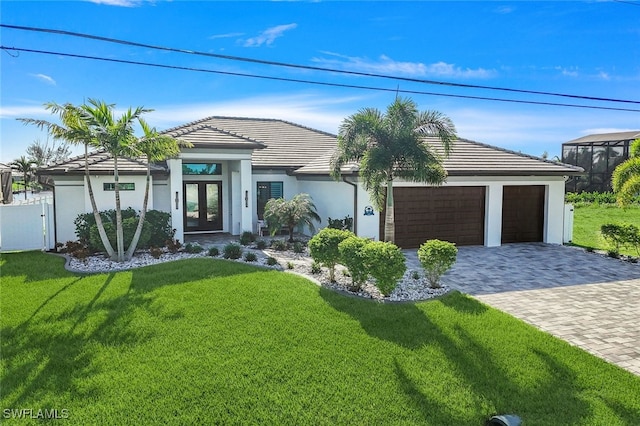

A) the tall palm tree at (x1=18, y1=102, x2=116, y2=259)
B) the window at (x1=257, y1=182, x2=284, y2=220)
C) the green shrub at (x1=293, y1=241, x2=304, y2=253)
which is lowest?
the green shrub at (x1=293, y1=241, x2=304, y2=253)

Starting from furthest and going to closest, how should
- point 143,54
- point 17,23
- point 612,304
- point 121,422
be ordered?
1. point 143,54
2. point 612,304
3. point 17,23
4. point 121,422

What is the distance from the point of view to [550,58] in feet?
46.7

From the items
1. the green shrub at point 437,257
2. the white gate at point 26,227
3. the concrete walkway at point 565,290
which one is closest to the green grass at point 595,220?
the concrete walkway at point 565,290

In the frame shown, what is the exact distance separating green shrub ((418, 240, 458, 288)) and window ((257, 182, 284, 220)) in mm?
10465

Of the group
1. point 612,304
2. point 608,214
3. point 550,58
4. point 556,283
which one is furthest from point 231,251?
point 608,214

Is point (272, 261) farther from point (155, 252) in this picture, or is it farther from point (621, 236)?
point (621, 236)

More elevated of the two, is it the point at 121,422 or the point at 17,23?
the point at 17,23

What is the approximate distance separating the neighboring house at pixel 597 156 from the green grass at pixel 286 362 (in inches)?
1633

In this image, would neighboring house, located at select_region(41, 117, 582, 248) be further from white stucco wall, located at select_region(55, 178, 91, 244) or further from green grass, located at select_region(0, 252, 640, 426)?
green grass, located at select_region(0, 252, 640, 426)

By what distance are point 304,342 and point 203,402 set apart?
2.08 meters

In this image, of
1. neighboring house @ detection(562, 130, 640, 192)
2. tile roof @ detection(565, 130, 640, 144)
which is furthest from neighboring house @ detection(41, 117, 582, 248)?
tile roof @ detection(565, 130, 640, 144)

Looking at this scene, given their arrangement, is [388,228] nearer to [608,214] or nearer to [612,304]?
Answer: [612,304]

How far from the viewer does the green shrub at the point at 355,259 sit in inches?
371

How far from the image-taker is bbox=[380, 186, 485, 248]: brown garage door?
15.7m
